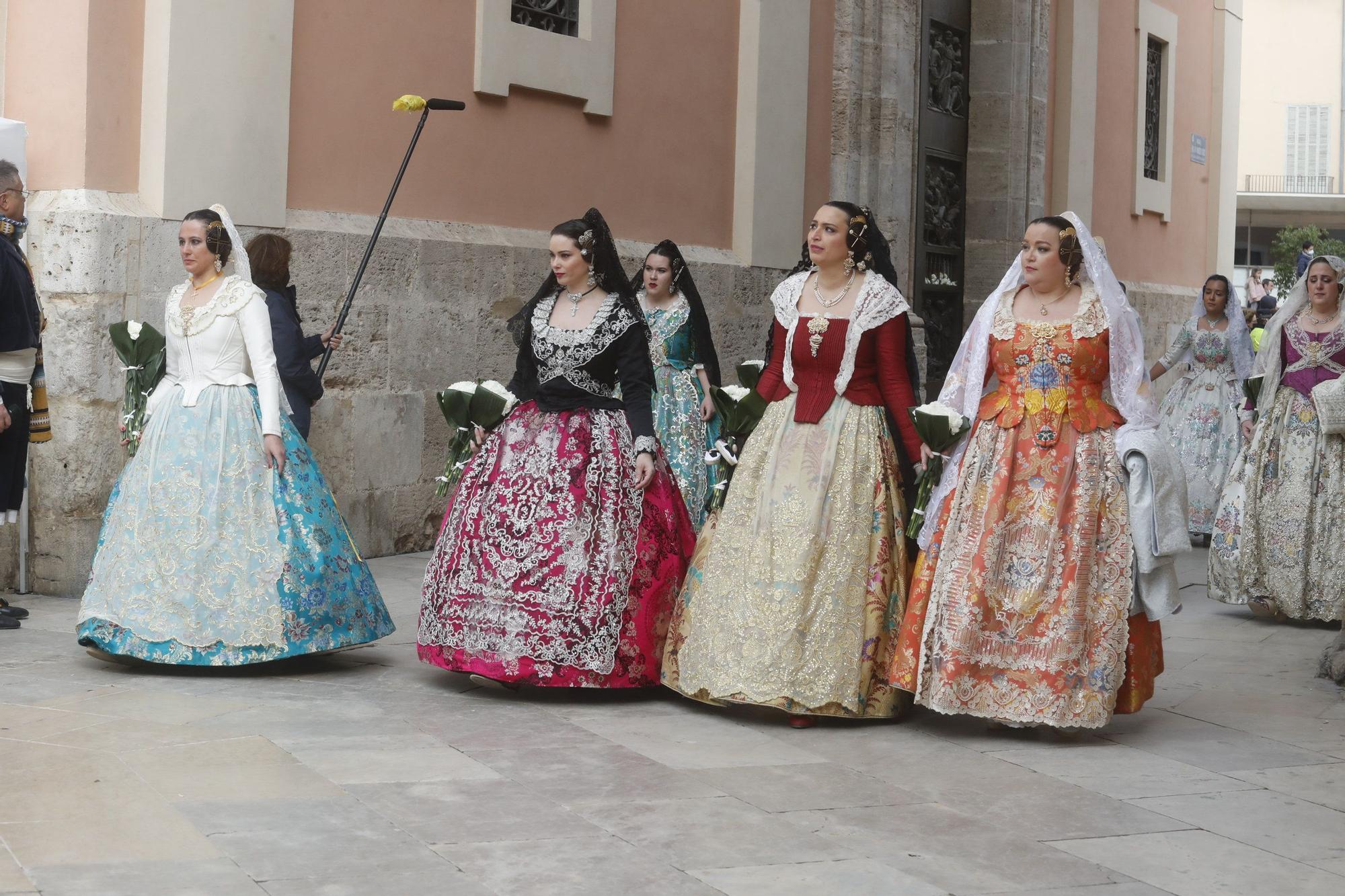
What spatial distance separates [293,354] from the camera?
7801 millimetres

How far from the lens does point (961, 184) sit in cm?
1458

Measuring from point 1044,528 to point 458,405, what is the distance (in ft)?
7.32

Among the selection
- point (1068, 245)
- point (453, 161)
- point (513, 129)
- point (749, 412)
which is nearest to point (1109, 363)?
point (1068, 245)

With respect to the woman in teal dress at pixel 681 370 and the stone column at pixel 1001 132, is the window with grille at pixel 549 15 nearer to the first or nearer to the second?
the woman in teal dress at pixel 681 370

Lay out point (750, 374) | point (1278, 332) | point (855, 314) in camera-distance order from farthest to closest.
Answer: point (1278, 332)
point (750, 374)
point (855, 314)

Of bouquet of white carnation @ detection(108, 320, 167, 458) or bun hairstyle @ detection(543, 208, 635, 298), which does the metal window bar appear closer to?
bun hairstyle @ detection(543, 208, 635, 298)

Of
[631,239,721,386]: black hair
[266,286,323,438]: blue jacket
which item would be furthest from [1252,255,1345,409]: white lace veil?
[266,286,323,438]: blue jacket

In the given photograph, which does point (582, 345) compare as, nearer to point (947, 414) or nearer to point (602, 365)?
point (602, 365)

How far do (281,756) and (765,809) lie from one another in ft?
4.68

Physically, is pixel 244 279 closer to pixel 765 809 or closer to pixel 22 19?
pixel 22 19

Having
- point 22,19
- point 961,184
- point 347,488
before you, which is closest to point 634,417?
point 347,488

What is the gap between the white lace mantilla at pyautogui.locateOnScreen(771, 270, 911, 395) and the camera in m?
5.89

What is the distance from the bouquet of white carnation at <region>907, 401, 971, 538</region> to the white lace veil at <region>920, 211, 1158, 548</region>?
34 mm

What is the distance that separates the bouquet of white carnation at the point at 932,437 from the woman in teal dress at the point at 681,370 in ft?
10.2
